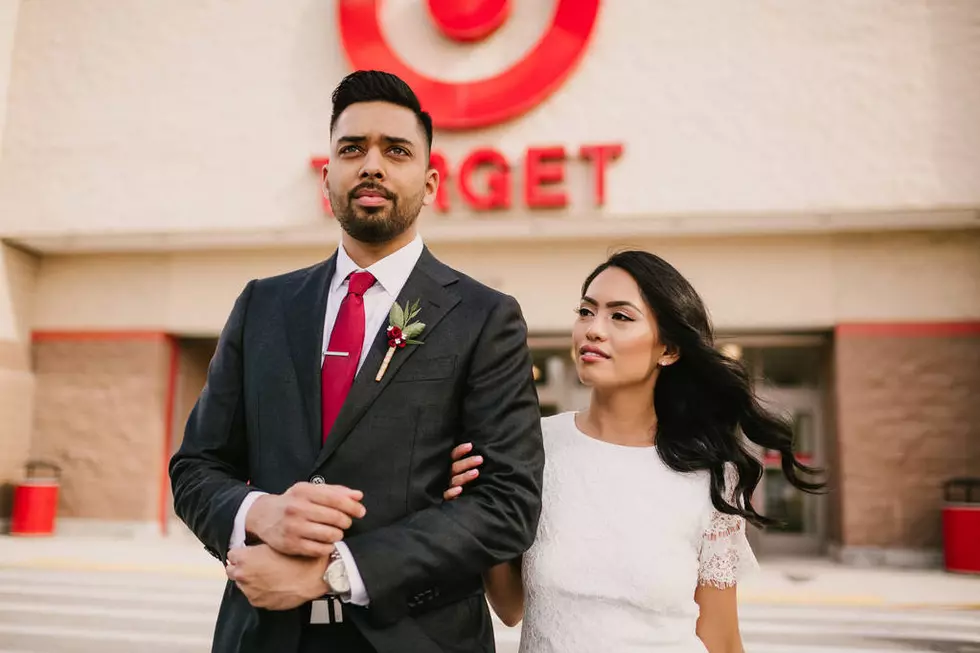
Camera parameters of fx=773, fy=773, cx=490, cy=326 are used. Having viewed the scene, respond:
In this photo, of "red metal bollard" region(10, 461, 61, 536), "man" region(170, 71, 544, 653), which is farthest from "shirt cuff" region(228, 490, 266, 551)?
"red metal bollard" region(10, 461, 61, 536)

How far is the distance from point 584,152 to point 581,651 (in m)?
9.10

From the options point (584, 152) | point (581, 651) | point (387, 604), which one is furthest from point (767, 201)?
point (387, 604)

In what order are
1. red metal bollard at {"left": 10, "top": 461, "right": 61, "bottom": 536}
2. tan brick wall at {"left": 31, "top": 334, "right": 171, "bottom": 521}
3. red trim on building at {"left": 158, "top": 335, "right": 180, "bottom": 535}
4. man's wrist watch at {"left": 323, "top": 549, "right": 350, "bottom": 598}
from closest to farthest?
man's wrist watch at {"left": 323, "top": 549, "right": 350, "bottom": 598}
red metal bollard at {"left": 10, "top": 461, "right": 61, "bottom": 536}
tan brick wall at {"left": 31, "top": 334, "right": 171, "bottom": 521}
red trim on building at {"left": 158, "top": 335, "right": 180, "bottom": 535}

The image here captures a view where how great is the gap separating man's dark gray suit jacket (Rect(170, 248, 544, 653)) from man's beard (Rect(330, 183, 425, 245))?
0.14m

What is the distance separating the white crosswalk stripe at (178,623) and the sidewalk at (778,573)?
0.44 meters

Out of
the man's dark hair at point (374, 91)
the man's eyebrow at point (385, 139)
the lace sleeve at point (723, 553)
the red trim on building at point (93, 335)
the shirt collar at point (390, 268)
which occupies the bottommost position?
the lace sleeve at point (723, 553)

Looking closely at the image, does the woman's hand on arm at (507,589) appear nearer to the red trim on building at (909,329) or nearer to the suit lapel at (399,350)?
the suit lapel at (399,350)

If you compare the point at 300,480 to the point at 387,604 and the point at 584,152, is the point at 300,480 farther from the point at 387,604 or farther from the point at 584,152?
the point at 584,152

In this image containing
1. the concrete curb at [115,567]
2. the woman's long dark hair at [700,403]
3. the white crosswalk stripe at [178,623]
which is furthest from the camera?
the concrete curb at [115,567]

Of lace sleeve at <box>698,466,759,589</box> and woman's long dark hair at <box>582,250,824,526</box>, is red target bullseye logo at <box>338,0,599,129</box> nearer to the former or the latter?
woman's long dark hair at <box>582,250,824,526</box>

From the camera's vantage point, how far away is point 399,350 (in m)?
1.89

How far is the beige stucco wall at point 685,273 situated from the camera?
1055cm

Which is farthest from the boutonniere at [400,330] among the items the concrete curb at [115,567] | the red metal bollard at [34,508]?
the red metal bollard at [34,508]

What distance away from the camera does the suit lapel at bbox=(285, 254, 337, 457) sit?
184 centimetres
